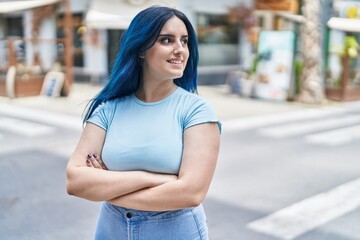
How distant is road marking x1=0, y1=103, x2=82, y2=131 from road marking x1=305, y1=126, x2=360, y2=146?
182 inches

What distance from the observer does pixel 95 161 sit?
1993 mm

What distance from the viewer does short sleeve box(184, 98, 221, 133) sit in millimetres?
1902

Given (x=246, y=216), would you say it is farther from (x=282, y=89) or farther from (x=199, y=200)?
(x=282, y=89)

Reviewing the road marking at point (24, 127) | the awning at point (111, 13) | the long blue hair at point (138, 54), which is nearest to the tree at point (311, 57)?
the awning at point (111, 13)

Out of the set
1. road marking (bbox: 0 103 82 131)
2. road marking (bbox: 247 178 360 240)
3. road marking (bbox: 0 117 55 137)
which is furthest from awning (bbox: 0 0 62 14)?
A: road marking (bbox: 247 178 360 240)

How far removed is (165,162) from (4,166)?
563 centimetres

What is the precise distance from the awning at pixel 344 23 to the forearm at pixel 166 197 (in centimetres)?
1442

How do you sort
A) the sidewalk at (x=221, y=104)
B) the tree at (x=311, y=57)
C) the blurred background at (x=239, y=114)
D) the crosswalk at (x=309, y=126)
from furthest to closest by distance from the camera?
the tree at (x=311, y=57) < the sidewalk at (x=221, y=104) < the crosswalk at (x=309, y=126) < the blurred background at (x=239, y=114)

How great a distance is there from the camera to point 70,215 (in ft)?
16.5

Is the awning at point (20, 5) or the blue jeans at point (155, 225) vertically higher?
the awning at point (20, 5)

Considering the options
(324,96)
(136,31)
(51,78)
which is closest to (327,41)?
(324,96)

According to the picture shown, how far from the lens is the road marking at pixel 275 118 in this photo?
34.1ft

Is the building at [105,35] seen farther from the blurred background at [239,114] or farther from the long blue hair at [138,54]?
the long blue hair at [138,54]

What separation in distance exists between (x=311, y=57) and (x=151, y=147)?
41.7 ft
